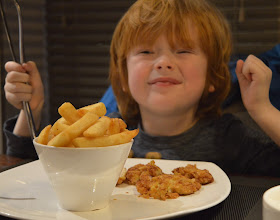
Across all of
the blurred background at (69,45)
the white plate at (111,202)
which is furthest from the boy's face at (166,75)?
the blurred background at (69,45)

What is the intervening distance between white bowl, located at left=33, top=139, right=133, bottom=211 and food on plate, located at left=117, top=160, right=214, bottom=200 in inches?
4.3

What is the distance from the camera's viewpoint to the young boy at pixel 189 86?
1.49 m

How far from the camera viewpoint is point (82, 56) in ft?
10.2

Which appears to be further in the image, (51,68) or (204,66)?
(51,68)

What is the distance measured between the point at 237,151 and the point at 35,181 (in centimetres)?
87

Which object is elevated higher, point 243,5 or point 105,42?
point 243,5

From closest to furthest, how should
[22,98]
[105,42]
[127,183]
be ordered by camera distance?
1. [127,183]
2. [22,98]
3. [105,42]

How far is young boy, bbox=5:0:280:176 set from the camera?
1.49 metres

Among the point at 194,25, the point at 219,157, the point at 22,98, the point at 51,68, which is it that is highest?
the point at 194,25

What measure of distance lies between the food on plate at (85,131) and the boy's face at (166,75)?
670 mm

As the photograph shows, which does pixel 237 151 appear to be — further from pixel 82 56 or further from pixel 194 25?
pixel 82 56

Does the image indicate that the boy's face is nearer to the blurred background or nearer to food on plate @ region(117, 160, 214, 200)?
food on plate @ region(117, 160, 214, 200)

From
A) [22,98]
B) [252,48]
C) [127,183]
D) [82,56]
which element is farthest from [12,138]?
[252,48]

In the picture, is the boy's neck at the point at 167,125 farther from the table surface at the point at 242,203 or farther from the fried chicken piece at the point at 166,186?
the fried chicken piece at the point at 166,186
